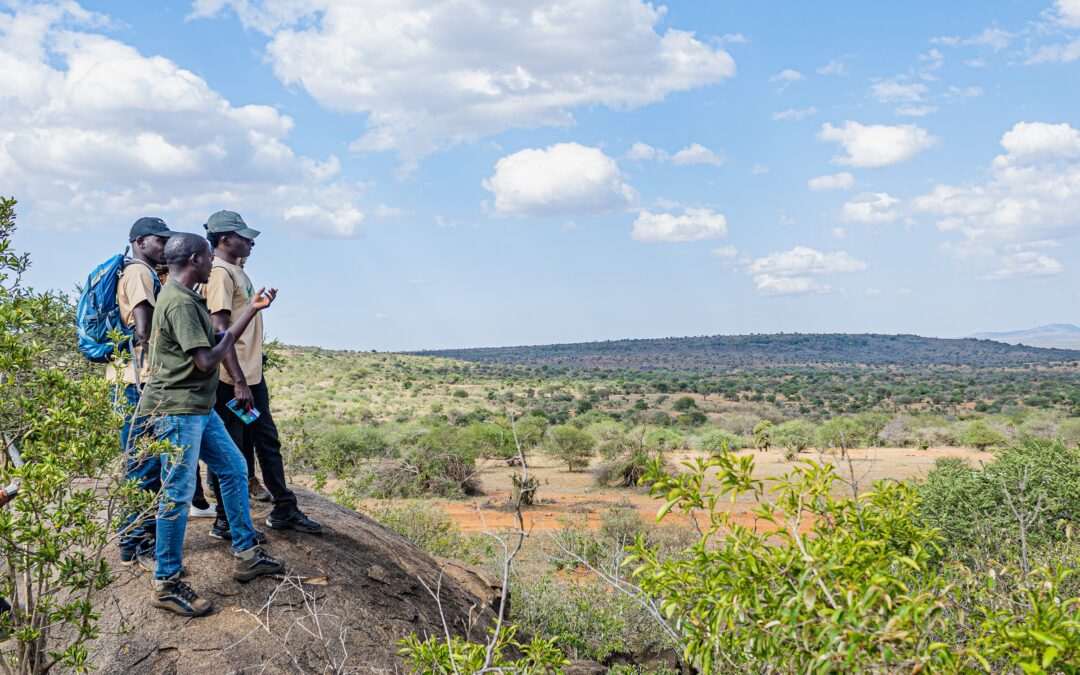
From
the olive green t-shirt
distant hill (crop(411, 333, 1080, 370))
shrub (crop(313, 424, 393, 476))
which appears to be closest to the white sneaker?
the olive green t-shirt

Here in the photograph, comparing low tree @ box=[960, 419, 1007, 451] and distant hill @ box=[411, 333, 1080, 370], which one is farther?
distant hill @ box=[411, 333, 1080, 370]

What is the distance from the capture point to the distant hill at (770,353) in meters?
94.2

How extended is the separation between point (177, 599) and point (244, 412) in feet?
3.80

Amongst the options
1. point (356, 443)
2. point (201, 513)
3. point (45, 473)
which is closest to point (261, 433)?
point (201, 513)

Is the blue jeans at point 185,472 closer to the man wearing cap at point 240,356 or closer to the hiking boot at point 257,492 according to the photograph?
the man wearing cap at point 240,356

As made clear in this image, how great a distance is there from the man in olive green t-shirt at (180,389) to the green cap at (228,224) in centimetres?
75

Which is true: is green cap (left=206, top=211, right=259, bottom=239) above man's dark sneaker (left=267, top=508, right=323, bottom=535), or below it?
above

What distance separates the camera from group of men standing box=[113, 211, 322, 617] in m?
4.07

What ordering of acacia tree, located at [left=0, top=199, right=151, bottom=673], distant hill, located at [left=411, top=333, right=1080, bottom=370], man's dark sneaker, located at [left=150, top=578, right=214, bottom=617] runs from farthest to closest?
distant hill, located at [left=411, top=333, right=1080, bottom=370] < man's dark sneaker, located at [left=150, top=578, right=214, bottom=617] < acacia tree, located at [left=0, top=199, right=151, bottom=673]

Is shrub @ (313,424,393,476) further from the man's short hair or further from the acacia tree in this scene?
the acacia tree

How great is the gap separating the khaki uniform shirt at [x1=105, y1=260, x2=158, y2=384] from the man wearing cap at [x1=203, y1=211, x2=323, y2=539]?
0.34 m

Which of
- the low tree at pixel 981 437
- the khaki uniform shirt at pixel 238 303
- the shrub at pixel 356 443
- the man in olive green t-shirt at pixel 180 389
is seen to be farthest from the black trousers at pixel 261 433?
the low tree at pixel 981 437

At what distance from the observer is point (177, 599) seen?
4.15 meters

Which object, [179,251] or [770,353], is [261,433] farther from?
[770,353]
